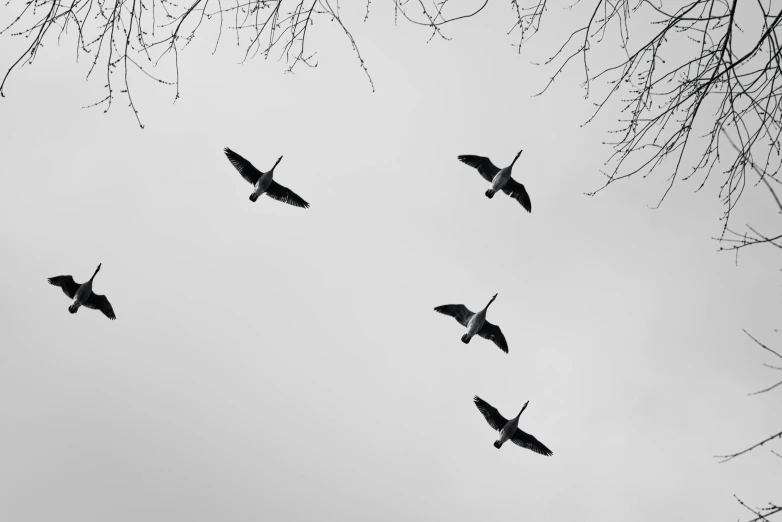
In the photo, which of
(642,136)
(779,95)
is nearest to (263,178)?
(642,136)

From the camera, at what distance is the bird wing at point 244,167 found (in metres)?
12.1

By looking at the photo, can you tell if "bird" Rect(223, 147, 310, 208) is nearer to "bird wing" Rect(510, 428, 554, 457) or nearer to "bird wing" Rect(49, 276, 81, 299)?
"bird wing" Rect(49, 276, 81, 299)

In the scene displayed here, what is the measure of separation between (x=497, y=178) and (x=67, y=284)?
29.2 feet

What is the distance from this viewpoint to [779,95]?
467 cm

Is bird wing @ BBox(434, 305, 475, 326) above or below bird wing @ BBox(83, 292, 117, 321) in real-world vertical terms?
above

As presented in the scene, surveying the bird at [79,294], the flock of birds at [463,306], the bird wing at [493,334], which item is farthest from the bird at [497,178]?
the bird at [79,294]

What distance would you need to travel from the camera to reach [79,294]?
1359 cm

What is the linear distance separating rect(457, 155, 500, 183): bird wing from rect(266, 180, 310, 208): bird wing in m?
3.06

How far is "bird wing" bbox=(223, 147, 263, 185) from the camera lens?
475 inches

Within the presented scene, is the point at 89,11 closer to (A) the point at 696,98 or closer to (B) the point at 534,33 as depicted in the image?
(B) the point at 534,33

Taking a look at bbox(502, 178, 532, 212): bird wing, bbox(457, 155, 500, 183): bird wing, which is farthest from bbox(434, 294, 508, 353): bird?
bbox(457, 155, 500, 183): bird wing

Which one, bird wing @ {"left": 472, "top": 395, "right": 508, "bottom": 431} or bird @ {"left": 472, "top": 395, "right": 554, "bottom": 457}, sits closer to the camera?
bird @ {"left": 472, "top": 395, "right": 554, "bottom": 457}

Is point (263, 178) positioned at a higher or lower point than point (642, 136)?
higher

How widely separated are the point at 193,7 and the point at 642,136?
3.36 meters
